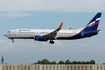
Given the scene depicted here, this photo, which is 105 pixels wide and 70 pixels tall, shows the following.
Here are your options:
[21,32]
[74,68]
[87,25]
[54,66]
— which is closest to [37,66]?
[54,66]

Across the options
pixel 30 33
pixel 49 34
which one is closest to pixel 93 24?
pixel 49 34

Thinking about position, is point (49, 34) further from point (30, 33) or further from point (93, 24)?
point (93, 24)

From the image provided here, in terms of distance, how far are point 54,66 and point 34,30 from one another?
32.4 metres

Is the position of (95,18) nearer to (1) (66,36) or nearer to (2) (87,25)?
(2) (87,25)

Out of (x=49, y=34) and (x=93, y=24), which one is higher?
(x=93, y=24)

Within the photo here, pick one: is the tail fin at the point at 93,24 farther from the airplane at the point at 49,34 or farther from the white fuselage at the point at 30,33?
the white fuselage at the point at 30,33

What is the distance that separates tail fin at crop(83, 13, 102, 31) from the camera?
90.5 metres

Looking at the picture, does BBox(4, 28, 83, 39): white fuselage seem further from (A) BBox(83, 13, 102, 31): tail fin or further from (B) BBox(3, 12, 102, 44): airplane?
(A) BBox(83, 13, 102, 31): tail fin

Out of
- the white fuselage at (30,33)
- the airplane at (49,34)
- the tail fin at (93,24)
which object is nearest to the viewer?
the airplane at (49,34)

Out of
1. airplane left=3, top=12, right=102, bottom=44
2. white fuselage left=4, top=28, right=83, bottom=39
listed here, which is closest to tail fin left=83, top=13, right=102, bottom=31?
airplane left=3, top=12, right=102, bottom=44

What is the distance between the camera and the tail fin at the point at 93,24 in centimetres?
9050

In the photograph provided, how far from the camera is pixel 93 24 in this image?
91.5 metres

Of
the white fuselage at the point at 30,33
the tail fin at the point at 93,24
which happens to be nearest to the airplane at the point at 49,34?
the white fuselage at the point at 30,33

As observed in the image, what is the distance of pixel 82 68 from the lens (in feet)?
185
